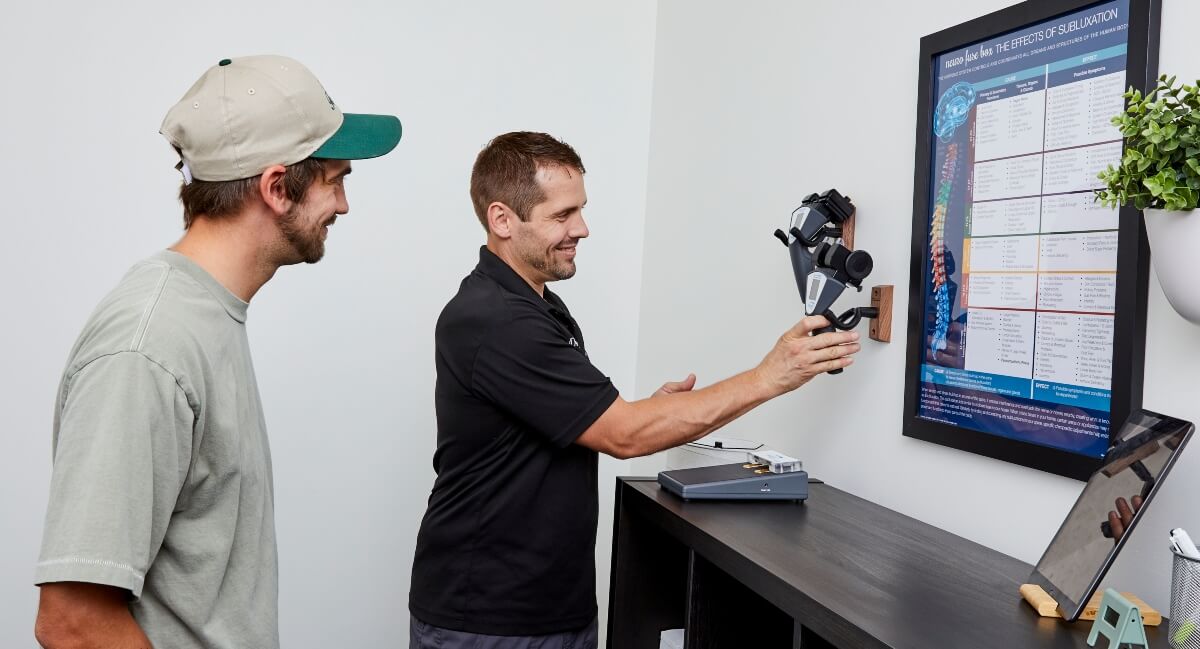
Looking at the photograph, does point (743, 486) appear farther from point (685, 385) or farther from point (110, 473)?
point (110, 473)

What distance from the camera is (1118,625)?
3.45ft

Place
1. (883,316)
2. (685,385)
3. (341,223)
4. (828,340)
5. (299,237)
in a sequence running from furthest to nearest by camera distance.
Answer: (341,223), (685,385), (883,316), (828,340), (299,237)

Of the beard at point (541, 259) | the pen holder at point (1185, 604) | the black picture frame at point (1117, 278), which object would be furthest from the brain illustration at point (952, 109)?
the pen holder at point (1185, 604)

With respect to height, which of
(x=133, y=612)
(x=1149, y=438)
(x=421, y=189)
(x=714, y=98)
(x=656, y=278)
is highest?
(x=714, y=98)

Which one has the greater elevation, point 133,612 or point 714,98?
point 714,98

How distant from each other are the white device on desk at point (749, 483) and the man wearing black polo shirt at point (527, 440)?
0.15m

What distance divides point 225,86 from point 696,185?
5.73ft

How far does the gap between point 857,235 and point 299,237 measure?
1233 millimetres

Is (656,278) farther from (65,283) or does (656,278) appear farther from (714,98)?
(65,283)

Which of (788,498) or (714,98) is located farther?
(714,98)

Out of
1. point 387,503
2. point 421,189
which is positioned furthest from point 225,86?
point 387,503

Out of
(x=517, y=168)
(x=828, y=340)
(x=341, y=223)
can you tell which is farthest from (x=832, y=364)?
(x=341, y=223)

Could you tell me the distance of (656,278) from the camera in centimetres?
304

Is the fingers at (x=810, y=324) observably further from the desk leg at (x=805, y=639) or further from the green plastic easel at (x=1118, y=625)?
the green plastic easel at (x=1118, y=625)
